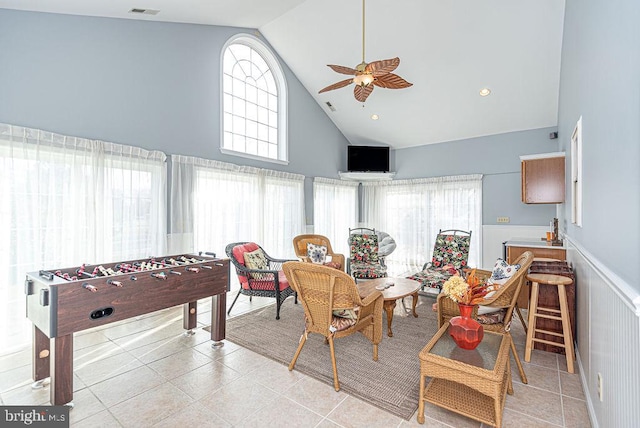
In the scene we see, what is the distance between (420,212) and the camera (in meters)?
6.79

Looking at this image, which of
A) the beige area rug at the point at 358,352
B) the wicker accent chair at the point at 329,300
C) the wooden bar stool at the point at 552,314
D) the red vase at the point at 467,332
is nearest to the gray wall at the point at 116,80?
the beige area rug at the point at 358,352

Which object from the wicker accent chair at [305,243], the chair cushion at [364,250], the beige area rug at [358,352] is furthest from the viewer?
the chair cushion at [364,250]

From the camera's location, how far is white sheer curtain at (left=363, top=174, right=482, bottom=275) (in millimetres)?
6172

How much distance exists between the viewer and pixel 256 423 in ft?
6.26

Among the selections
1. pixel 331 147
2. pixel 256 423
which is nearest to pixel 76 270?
pixel 256 423

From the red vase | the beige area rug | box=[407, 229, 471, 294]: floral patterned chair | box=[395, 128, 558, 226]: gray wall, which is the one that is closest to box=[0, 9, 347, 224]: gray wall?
the beige area rug

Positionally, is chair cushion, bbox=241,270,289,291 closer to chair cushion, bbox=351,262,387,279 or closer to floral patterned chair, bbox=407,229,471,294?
chair cushion, bbox=351,262,387,279

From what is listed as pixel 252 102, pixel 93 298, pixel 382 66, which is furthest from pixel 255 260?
pixel 252 102

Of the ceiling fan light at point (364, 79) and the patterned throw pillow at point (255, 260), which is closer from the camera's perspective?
the ceiling fan light at point (364, 79)

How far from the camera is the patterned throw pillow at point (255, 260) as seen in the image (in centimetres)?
390

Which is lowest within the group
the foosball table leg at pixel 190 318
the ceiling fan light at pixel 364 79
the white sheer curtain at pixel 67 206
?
the foosball table leg at pixel 190 318

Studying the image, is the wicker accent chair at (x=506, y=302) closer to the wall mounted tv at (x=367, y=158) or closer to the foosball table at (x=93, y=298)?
the foosball table at (x=93, y=298)

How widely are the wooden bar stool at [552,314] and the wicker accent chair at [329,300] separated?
1435 mm

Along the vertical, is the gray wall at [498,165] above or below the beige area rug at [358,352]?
above
